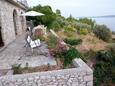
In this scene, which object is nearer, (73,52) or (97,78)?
(73,52)

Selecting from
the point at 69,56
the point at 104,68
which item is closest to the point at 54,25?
the point at 104,68

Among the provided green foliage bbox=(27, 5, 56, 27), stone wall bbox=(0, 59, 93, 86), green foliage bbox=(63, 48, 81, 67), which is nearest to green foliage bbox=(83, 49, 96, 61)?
green foliage bbox=(63, 48, 81, 67)

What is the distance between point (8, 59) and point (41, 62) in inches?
82.8

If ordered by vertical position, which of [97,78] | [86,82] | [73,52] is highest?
[73,52]

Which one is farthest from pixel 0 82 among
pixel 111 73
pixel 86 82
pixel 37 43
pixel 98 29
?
pixel 98 29

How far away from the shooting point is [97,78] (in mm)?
10758

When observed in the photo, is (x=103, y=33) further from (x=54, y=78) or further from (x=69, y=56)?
(x=54, y=78)

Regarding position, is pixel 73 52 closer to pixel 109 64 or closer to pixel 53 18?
pixel 109 64

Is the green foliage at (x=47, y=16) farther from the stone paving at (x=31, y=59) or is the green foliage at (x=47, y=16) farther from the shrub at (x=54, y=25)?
the stone paving at (x=31, y=59)

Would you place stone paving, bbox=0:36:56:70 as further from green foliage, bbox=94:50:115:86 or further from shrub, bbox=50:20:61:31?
shrub, bbox=50:20:61:31

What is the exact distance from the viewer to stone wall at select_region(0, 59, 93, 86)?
6719 mm

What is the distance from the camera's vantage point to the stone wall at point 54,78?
6719 millimetres

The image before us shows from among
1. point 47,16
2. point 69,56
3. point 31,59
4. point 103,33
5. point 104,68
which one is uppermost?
point 47,16

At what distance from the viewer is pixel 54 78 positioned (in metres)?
6.83
